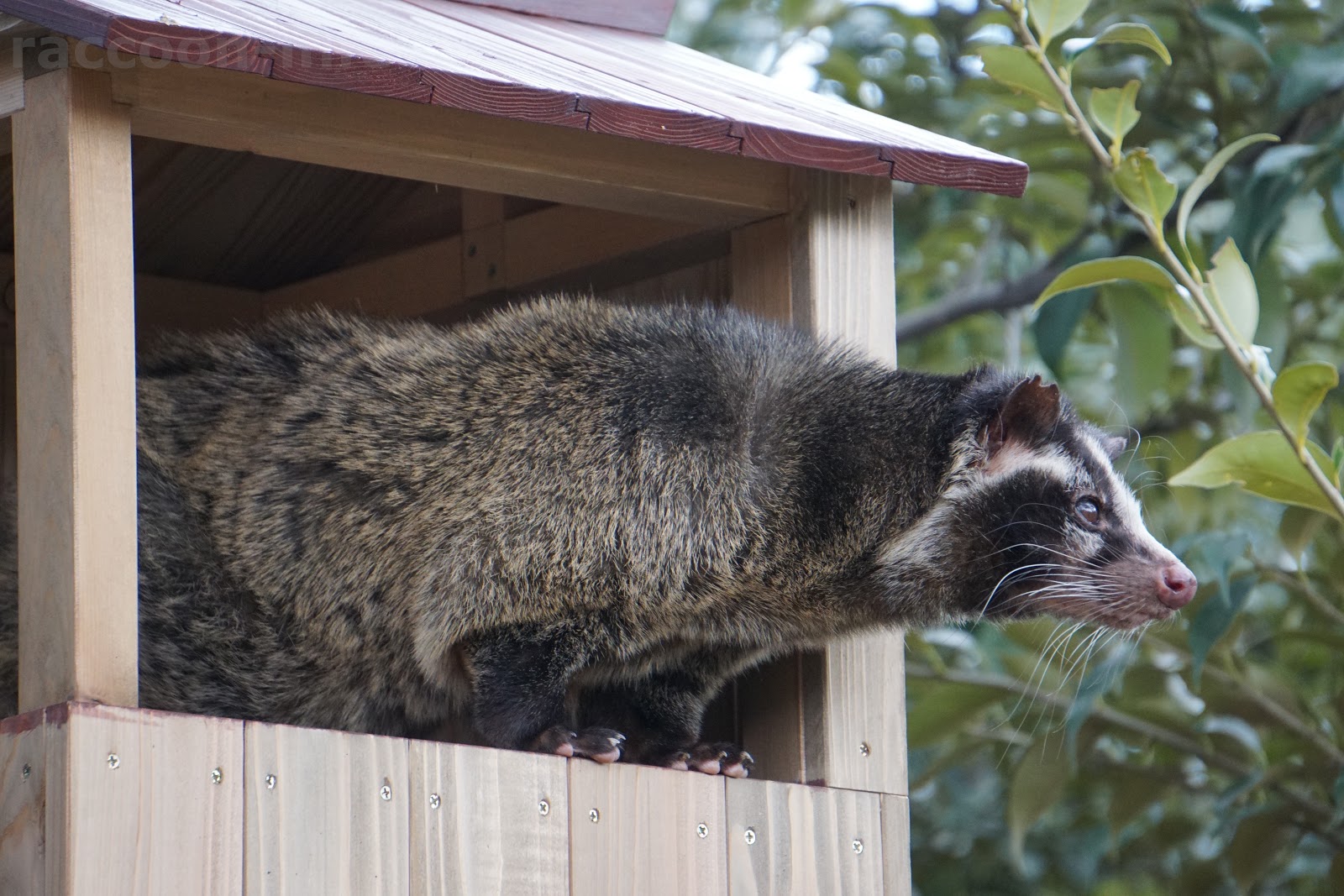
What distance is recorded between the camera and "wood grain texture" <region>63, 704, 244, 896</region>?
3164 mm

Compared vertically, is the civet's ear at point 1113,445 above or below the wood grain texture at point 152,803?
above

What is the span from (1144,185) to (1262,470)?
688 millimetres

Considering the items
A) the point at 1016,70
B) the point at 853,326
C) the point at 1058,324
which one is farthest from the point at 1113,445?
the point at 1016,70

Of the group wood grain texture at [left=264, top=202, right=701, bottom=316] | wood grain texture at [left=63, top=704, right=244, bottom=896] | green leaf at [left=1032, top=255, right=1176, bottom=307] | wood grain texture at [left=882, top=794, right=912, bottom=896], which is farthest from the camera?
wood grain texture at [left=264, top=202, right=701, bottom=316]

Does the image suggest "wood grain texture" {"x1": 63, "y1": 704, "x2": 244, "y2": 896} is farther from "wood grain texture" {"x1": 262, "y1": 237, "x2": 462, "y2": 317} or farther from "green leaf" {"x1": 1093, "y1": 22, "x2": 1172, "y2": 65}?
"wood grain texture" {"x1": 262, "y1": 237, "x2": 462, "y2": 317}

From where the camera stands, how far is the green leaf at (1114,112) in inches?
167

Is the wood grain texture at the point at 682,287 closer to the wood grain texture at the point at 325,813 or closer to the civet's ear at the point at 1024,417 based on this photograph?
the civet's ear at the point at 1024,417

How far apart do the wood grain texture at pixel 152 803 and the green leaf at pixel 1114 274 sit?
1.96m

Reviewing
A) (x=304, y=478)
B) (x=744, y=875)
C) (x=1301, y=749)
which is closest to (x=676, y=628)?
(x=744, y=875)

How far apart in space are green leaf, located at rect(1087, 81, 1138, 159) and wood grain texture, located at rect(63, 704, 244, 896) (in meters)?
2.31

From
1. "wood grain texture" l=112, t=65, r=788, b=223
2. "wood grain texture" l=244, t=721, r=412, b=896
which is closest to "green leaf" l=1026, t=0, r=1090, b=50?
"wood grain texture" l=112, t=65, r=788, b=223

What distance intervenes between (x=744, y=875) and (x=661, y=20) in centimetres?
257

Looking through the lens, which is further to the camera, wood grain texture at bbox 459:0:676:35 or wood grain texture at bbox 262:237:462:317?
wood grain texture at bbox 262:237:462:317

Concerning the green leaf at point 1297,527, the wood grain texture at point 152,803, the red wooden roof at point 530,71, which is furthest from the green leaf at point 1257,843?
the wood grain texture at point 152,803
